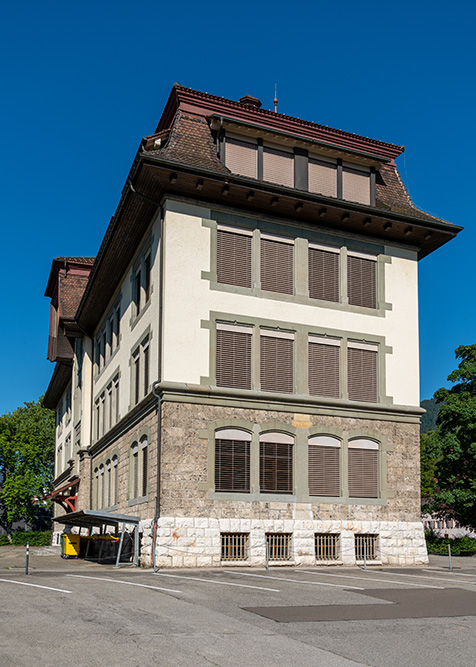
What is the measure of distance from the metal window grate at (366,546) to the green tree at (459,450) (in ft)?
46.3

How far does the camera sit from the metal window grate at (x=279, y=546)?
26109 mm

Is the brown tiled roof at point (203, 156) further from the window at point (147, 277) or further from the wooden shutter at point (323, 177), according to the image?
the window at point (147, 277)

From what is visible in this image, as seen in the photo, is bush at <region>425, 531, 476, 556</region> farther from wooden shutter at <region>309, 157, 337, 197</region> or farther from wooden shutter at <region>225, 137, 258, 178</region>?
wooden shutter at <region>225, 137, 258, 178</region>

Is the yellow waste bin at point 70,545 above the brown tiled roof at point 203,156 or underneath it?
underneath

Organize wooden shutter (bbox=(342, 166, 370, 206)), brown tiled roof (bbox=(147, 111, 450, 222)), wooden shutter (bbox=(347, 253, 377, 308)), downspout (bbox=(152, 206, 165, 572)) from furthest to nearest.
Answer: wooden shutter (bbox=(342, 166, 370, 206)) < wooden shutter (bbox=(347, 253, 377, 308)) < brown tiled roof (bbox=(147, 111, 450, 222)) < downspout (bbox=(152, 206, 165, 572))

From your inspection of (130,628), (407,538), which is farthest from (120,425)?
(130,628)

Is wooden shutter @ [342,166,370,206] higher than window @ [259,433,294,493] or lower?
higher

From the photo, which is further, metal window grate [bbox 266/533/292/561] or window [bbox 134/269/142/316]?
window [bbox 134/269/142/316]

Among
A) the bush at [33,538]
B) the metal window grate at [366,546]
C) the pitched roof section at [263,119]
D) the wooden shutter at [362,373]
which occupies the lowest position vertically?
the bush at [33,538]

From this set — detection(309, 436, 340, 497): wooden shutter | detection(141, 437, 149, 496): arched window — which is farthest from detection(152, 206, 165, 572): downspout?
detection(309, 436, 340, 497): wooden shutter

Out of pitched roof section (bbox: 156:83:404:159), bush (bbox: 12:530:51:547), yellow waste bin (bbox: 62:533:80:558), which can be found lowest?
bush (bbox: 12:530:51:547)

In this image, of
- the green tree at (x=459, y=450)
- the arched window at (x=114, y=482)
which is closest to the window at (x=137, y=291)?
the arched window at (x=114, y=482)

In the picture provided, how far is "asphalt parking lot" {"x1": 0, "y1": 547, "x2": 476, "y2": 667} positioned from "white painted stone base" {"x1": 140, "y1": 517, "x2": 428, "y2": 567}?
4.35 metres

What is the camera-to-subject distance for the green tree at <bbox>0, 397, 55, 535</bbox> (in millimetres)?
77188
